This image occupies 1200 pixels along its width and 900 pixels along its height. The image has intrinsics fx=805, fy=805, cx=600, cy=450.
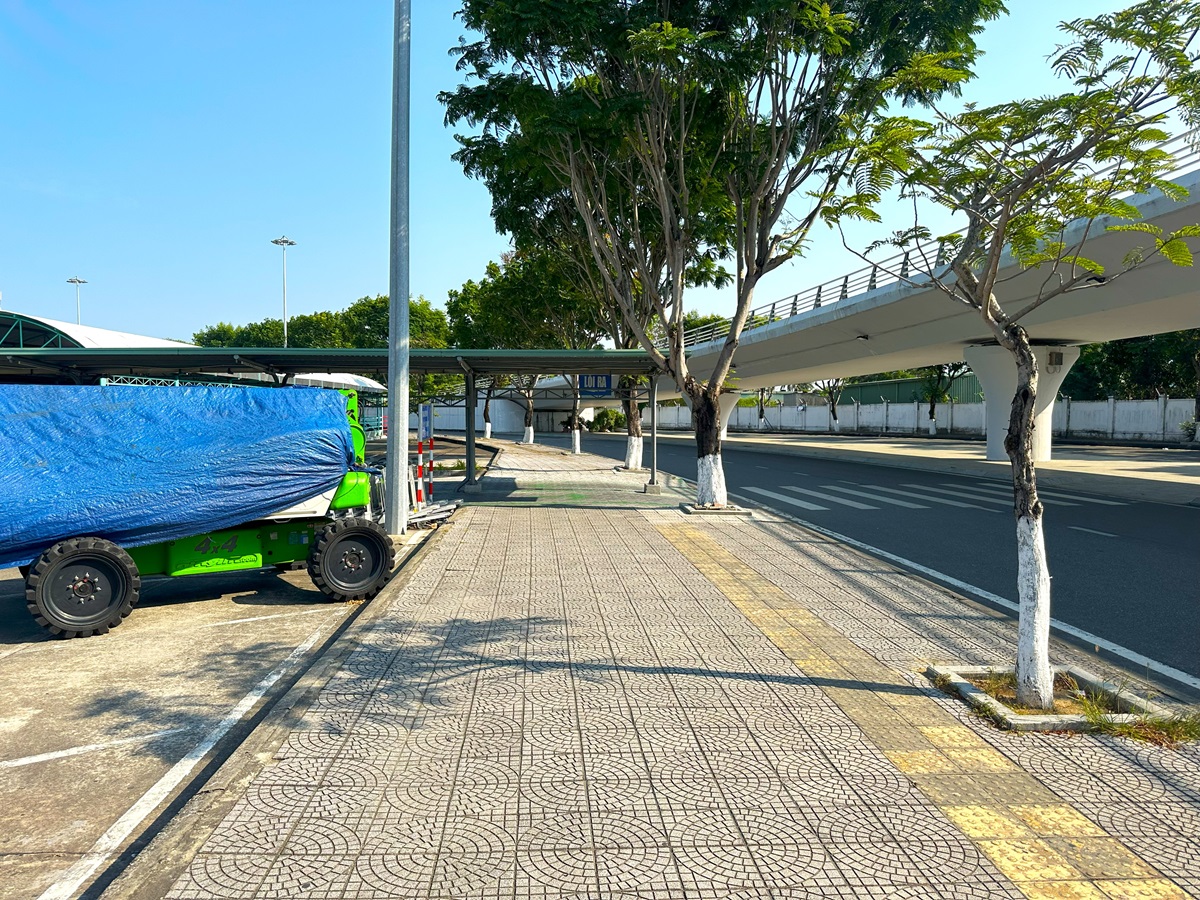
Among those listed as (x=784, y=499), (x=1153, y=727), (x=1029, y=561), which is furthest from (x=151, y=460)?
(x=784, y=499)

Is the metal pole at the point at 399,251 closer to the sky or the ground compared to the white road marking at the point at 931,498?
closer to the sky

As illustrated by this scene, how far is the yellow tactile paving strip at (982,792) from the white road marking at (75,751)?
4.50 m

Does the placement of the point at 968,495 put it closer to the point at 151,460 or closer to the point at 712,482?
the point at 712,482

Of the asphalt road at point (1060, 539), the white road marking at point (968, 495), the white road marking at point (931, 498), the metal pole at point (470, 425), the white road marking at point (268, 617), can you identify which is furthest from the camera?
the metal pole at point (470, 425)

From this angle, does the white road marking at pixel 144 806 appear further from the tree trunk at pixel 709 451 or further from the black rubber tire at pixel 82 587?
the tree trunk at pixel 709 451

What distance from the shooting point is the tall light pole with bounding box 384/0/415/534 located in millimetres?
12383

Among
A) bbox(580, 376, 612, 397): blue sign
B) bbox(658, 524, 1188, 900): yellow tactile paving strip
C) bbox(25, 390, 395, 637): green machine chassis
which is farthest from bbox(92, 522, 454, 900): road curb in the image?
bbox(580, 376, 612, 397): blue sign

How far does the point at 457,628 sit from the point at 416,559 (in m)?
3.59

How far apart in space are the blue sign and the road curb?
1692cm

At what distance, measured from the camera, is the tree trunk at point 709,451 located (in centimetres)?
1587

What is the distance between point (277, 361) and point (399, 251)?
7.06m

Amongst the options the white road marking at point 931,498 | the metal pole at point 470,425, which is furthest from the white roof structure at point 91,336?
the white road marking at point 931,498

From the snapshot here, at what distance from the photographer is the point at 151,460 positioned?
762 centimetres

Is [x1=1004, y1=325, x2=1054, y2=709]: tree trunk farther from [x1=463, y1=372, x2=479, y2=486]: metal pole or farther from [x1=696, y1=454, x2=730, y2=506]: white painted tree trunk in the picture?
[x1=463, y1=372, x2=479, y2=486]: metal pole
